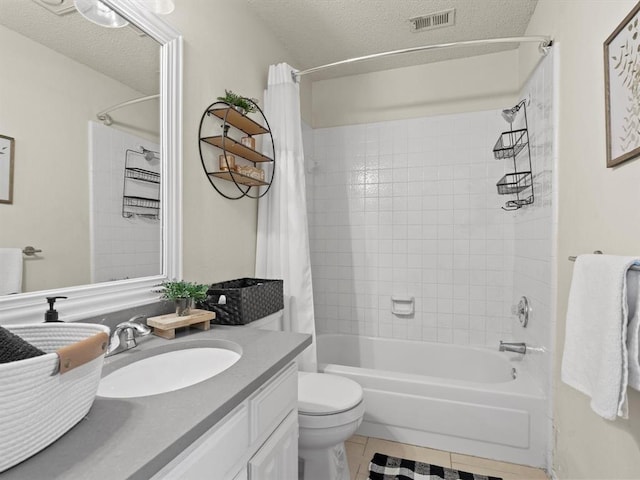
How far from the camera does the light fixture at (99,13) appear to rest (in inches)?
45.3

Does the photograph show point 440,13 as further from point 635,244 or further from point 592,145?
point 635,244

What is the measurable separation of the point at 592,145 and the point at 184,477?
1.72 metres

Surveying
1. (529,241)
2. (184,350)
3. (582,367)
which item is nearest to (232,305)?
(184,350)

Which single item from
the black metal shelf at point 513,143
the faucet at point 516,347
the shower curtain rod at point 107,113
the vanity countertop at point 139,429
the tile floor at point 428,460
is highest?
the black metal shelf at point 513,143

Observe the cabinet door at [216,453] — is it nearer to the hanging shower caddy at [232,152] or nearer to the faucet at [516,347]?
the hanging shower caddy at [232,152]

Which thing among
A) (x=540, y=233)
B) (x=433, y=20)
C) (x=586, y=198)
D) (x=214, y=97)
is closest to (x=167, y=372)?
(x=214, y=97)

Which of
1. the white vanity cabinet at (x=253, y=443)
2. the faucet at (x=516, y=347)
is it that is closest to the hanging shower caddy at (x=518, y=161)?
the faucet at (x=516, y=347)

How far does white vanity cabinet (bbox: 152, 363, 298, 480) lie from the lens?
719 mm

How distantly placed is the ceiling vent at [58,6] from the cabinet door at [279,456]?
1.42 metres

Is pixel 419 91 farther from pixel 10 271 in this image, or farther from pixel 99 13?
pixel 10 271

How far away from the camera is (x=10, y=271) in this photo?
96 cm

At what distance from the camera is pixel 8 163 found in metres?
0.94

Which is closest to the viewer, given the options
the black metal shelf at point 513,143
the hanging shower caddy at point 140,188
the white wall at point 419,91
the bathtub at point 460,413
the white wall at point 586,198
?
the white wall at point 586,198

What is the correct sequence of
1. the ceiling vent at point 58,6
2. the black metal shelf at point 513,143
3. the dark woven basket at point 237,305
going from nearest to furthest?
the ceiling vent at point 58,6 < the dark woven basket at point 237,305 < the black metal shelf at point 513,143
